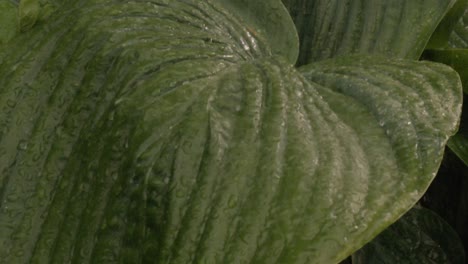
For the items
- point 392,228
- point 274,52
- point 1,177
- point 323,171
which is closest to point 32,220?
point 1,177

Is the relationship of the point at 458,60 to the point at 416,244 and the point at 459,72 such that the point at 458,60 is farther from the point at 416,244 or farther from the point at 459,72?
the point at 416,244

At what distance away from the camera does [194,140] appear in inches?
21.6

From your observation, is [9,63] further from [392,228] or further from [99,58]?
[392,228]

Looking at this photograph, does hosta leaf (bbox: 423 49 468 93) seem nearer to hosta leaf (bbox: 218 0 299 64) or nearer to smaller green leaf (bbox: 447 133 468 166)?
smaller green leaf (bbox: 447 133 468 166)

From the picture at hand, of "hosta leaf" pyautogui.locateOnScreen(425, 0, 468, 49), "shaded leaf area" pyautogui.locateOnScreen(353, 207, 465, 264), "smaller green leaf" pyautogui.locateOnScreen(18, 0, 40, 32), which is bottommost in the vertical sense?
"shaded leaf area" pyautogui.locateOnScreen(353, 207, 465, 264)

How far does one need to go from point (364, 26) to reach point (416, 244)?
33 cm

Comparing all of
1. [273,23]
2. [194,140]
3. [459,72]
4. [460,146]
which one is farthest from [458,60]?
[194,140]

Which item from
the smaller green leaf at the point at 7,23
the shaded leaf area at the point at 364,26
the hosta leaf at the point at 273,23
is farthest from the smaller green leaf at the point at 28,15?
the shaded leaf area at the point at 364,26

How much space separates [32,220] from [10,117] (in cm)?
11

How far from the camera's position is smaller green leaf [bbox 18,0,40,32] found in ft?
2.53

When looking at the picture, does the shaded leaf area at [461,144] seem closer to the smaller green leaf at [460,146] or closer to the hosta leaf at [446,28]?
the smaller green leaf at [460,146]

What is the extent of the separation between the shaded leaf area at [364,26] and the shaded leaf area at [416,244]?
0.25m

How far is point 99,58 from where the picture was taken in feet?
2.24

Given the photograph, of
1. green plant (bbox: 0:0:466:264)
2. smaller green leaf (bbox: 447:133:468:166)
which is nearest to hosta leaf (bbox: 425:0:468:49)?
A: smaller green leaf (bbox: 447:133:468:166)
